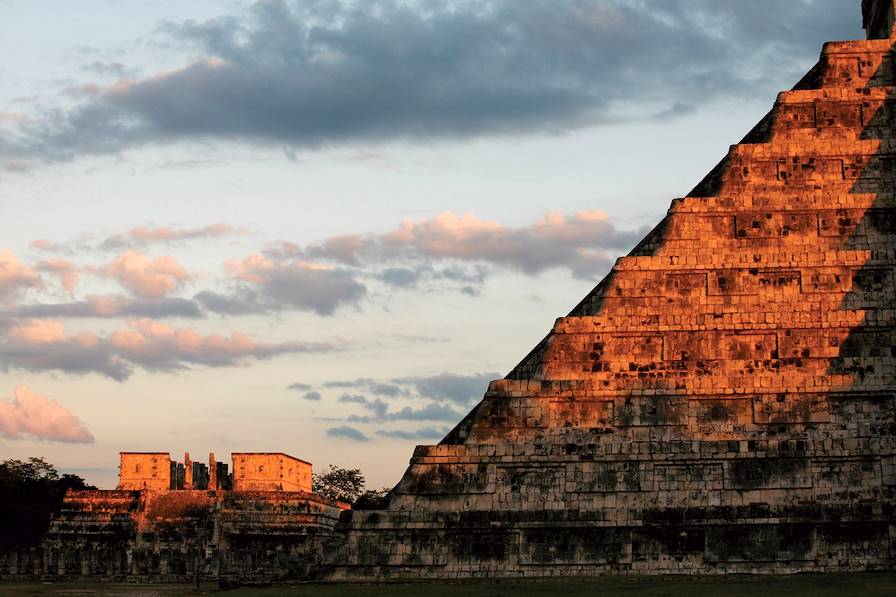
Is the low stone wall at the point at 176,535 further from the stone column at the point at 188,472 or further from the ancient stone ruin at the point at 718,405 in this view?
the ancient stone ruin at the point at 718,405

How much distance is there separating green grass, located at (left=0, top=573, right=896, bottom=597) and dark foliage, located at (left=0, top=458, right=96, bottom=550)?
24.1 meters

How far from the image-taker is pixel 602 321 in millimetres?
41062

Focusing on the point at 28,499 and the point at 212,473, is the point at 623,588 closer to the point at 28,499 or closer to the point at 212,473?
the point at 212,473

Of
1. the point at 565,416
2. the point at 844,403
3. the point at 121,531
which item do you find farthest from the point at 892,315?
the point at 121,531

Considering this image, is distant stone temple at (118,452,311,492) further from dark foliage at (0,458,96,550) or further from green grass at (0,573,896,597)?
green grass at (0,573,896,597)

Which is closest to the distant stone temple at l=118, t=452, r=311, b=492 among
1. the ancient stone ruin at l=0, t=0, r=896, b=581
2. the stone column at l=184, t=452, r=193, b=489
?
the stone column at l=184, t=452, r=193, b=489

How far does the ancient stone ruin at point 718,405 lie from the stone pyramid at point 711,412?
5 centimetres

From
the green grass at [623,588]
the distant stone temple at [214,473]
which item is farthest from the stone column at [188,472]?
the green grass at [623,588]

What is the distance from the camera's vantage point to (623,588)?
116ft

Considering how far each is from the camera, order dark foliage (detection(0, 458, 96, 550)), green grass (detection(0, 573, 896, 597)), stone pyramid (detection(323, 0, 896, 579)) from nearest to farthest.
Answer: green grass (detection(0, 573, 896, 597)), stone pyramid (detection(323, 0, 896, 579)), dark foliage (detection(0, 458, 96, 550))

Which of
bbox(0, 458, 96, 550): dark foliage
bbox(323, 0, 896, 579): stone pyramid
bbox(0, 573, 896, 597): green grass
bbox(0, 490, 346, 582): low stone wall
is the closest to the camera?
bbox(0, 573, 896, 597): green grass

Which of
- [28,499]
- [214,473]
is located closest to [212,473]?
[214,473]

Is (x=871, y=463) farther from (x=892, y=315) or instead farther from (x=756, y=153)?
(x=756, y=153)

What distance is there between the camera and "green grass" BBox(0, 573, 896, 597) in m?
33.2
